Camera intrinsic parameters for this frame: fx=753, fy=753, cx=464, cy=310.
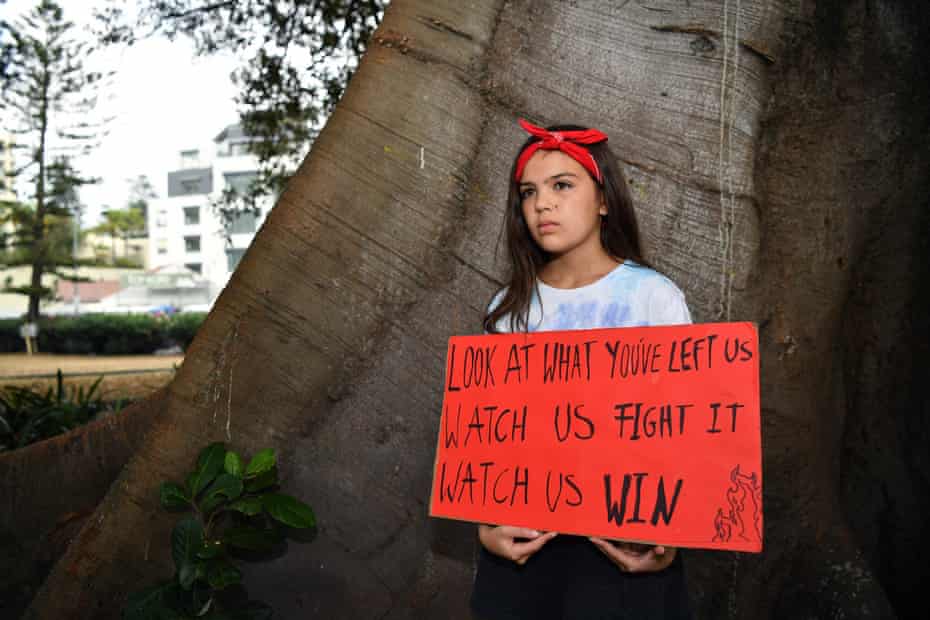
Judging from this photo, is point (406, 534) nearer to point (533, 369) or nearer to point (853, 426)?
A: point (533, 369)

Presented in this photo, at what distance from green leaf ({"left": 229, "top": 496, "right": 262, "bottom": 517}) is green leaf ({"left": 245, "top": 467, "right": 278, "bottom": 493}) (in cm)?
4

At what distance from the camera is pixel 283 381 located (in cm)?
211

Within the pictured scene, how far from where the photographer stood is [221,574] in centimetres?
185

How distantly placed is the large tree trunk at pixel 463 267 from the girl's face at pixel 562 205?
0.41 m

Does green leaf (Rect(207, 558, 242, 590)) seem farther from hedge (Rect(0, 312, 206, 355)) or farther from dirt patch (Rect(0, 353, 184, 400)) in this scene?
hedge (Rect(0, 312, 206, 355))

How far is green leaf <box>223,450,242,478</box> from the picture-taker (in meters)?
1.99

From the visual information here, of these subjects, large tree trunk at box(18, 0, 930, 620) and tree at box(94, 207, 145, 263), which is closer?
large tree trunk at box(18, 0, 930, 620)

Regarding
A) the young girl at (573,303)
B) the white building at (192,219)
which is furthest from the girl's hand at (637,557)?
the white building at (192,219)

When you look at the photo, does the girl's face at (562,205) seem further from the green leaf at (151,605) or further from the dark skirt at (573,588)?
the green leaf at (151,605)

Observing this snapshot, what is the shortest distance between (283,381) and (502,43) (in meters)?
1.13

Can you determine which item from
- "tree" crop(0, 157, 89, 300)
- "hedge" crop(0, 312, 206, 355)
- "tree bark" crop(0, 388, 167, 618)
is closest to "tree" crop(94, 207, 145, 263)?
"tree" crop(0, 157, 89, 300)

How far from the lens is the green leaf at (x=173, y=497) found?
6.40 feet

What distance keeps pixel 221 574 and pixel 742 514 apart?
124 centimetres

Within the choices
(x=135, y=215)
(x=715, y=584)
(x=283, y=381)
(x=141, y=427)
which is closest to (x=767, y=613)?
(x=715, y=584)
